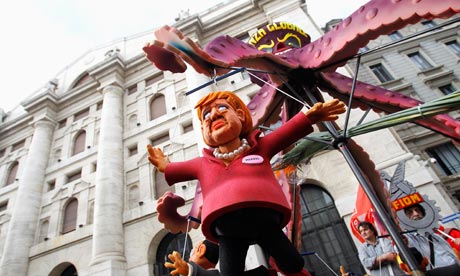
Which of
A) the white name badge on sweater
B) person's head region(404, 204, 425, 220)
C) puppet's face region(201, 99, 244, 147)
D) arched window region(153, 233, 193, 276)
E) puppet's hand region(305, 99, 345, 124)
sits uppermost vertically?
arched window region(153, 233, 193, 276)

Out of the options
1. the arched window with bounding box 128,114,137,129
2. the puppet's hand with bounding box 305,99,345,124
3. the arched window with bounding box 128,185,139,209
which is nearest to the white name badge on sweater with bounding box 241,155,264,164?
the puppet's hand with bounding box 305,99,345,124

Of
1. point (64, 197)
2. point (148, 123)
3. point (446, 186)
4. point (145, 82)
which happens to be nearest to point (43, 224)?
point (64, 197)

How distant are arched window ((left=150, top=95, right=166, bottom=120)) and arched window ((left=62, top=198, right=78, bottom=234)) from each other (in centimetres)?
512

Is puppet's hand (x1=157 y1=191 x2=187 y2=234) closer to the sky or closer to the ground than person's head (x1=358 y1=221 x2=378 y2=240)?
closer to the sky

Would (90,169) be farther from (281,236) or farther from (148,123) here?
(281,236)

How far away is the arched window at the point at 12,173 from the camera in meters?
14.6

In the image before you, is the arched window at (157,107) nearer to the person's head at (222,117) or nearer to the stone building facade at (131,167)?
the stone building facade at (131,167)

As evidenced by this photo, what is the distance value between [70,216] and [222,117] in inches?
479

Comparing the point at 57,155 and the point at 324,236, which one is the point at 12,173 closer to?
the point at 57,155

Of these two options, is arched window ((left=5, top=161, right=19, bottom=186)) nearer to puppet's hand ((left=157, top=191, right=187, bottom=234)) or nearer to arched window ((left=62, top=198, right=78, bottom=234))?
arched window ((left=62, top=198, right=78, bottom=234))

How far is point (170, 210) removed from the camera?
2391 millimetres

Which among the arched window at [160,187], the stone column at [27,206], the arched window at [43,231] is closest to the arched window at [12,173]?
the stone column at [27,206]

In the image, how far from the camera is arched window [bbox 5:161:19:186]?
14.6m

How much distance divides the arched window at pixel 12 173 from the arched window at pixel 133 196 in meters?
8.62
